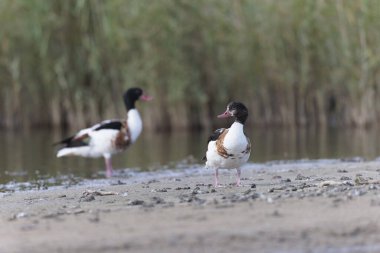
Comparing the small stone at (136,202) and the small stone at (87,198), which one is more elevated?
the small stone at (87,198)

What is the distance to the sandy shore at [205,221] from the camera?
6.11 m

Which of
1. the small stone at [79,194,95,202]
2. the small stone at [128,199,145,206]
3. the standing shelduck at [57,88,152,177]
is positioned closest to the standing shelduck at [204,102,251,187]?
the small stone at [79,194,95,202]

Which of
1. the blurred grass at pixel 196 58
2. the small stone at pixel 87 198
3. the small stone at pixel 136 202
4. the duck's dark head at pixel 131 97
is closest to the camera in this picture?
the small stone at pixel 136 202

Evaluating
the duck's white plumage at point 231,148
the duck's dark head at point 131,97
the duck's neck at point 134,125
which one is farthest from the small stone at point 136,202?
the duck's dark head at point 131,97

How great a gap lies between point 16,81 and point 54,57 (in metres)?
1.28

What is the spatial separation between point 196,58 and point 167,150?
23.8ft

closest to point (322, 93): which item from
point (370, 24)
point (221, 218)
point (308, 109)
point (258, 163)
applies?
point (308, 109)

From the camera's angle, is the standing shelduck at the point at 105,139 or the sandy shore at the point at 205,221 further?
the standing shelduck at the point at 105,139

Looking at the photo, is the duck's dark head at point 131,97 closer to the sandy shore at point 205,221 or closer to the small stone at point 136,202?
the sandy shore at point 205,221

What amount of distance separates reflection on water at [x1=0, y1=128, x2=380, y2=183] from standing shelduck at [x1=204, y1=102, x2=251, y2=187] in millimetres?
4000

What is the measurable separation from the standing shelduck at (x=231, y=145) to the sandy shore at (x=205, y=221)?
470 millimetres

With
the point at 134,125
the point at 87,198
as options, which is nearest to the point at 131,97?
the point at 134,125

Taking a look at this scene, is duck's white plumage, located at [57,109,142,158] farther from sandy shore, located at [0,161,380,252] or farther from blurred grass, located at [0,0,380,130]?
blurred grass, located at [0,0,380,130]

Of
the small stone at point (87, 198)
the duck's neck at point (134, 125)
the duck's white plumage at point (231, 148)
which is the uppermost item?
the duck's neck at point (134, 125)
